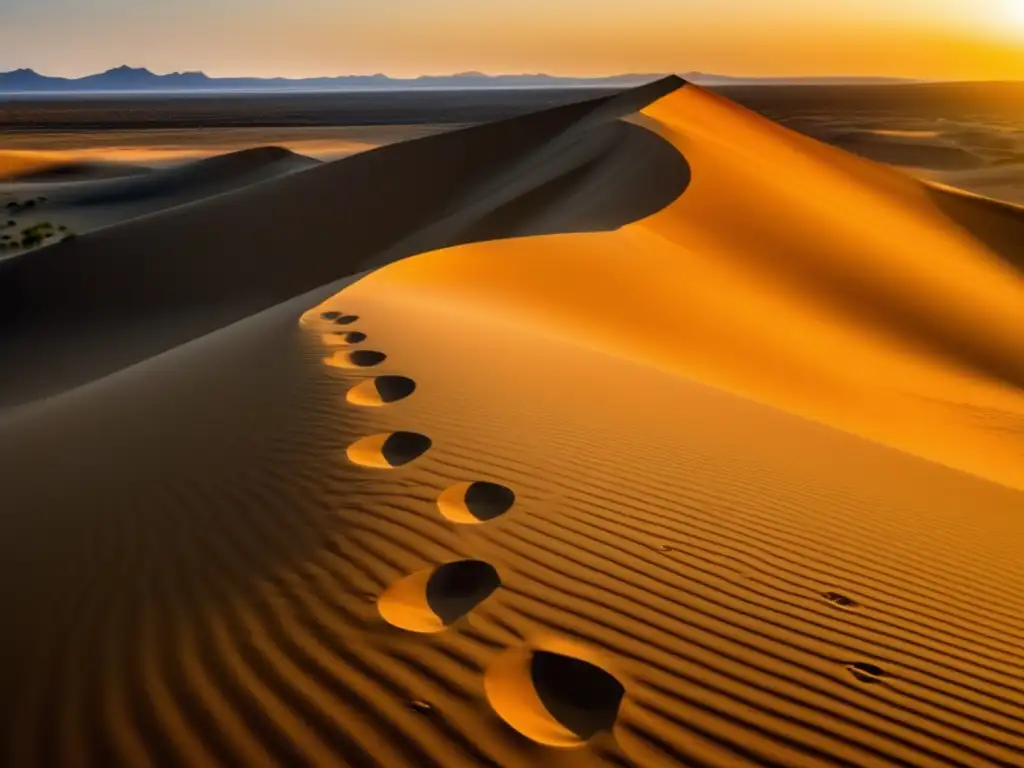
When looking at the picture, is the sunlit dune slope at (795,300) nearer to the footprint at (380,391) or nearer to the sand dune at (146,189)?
the footprint at (380,391)

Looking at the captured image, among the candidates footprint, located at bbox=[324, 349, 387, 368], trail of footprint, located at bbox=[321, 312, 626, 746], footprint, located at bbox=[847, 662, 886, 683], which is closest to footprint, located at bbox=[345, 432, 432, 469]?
trail of footprint, located at bbox=[321, 312, 626, 746]

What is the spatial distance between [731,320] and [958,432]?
2.33 metres

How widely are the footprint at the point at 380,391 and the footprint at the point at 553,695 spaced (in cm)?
237

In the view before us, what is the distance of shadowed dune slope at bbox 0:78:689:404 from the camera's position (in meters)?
11.8

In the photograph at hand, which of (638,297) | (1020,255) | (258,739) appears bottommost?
(1020,255)

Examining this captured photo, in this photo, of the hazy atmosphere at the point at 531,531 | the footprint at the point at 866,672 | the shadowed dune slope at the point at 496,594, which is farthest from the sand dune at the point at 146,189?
the footprint at the point at 866,672

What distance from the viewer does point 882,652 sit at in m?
2.72

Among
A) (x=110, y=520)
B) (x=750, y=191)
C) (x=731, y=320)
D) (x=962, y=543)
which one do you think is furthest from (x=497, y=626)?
(x=750, y=191)

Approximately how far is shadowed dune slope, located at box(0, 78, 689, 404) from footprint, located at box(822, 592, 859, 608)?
8.58 metres

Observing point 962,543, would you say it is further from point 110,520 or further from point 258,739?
point 110,520

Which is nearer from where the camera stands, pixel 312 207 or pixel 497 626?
pixel 497 626

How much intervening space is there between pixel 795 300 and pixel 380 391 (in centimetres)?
674

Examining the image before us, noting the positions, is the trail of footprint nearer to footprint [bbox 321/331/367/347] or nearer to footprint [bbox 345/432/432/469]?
footprint [bbox 345/432/432/469]

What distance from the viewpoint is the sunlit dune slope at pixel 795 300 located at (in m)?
6.98
